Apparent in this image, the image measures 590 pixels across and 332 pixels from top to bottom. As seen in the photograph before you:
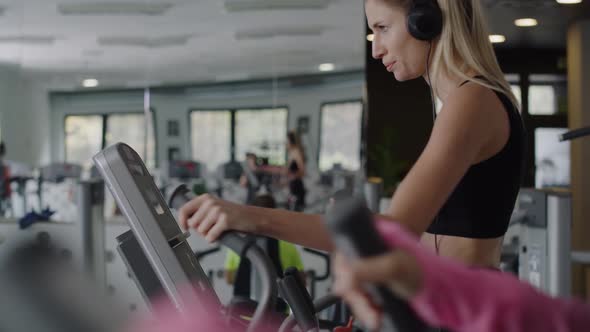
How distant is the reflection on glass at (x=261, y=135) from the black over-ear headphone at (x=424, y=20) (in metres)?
6.44

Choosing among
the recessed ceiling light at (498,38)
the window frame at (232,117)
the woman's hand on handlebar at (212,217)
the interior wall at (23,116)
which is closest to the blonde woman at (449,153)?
the woman's hand on handlebar at (212,217)

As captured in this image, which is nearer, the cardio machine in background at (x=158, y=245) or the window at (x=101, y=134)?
the cardio machine in background at (x=158, y=245)

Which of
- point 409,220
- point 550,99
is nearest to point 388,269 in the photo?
point 409,220

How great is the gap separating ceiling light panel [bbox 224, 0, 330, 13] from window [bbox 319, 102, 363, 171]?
111 centimetres

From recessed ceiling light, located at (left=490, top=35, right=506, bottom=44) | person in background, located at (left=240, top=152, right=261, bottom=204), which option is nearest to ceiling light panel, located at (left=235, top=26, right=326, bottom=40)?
person in background, located at (left=240, top=152, right=261, bottom=204)

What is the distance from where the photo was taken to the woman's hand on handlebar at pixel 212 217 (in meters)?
0.84

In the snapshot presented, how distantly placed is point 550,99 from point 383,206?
4.24 m

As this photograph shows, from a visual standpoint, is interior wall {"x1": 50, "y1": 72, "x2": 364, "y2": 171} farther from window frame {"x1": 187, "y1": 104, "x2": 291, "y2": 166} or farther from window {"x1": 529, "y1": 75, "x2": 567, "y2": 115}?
window {"x1": 529, "y1": 75, "x2": 567, "y2": 115}

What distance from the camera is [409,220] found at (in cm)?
92

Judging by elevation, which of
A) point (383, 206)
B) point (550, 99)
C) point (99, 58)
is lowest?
point (383, 206)

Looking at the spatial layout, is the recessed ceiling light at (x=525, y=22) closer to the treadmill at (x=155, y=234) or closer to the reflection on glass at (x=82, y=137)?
the reflection on glass at (x=82, y=137)

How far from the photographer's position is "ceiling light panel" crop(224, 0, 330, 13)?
23.4ft

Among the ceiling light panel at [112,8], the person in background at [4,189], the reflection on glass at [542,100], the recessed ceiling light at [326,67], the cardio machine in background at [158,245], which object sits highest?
the ceiling light panel at [112,8]

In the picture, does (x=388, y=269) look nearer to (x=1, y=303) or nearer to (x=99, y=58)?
(x=1, y=303)
